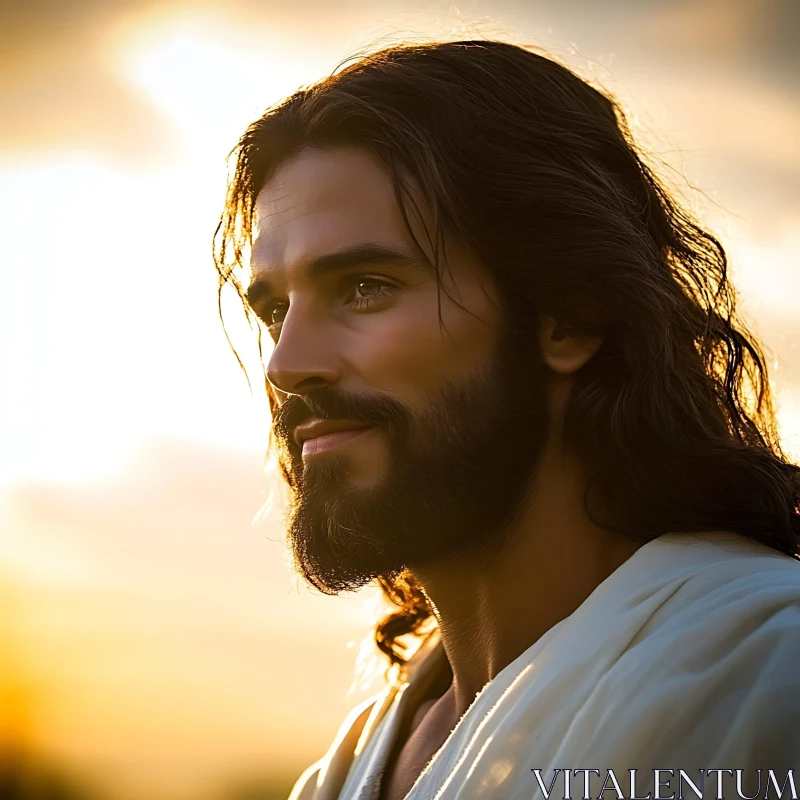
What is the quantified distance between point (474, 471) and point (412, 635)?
149cm

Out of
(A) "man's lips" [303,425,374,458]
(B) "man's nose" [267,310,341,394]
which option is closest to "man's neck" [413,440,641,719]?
(A) "man's lips" [303,425,374,458]

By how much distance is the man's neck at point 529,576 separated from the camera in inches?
126

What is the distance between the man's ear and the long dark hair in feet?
0.14

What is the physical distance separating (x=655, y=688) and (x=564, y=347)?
1.51 m

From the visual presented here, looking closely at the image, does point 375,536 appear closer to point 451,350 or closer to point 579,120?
point 451,350

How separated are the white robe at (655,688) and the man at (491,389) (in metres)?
0.02

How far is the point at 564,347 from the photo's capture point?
354 centimetres

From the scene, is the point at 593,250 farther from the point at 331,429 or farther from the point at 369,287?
the point at 331,429

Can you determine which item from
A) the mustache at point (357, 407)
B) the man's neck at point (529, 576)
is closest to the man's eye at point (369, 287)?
the mustache at point (357, 407)

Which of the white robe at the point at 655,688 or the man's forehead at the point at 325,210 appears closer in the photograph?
the white robe at the point at 655,688

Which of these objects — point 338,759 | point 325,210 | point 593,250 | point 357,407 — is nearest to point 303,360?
point 357,407

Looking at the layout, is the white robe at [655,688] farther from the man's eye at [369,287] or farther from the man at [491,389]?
the man's eye at [369,287]

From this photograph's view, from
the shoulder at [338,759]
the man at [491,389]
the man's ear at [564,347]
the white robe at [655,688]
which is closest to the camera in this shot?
the white robe at [655,688]

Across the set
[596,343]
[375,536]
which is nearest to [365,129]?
[596,343]
